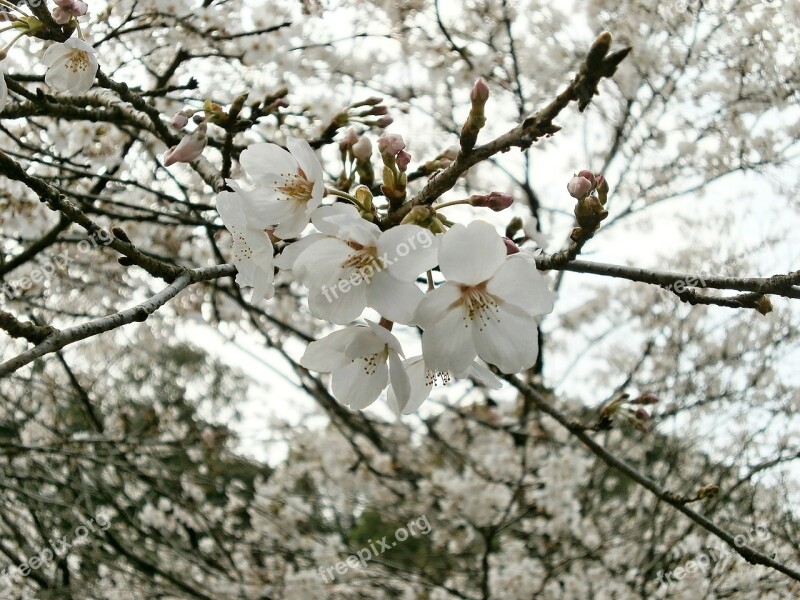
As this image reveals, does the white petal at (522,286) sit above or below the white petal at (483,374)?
above

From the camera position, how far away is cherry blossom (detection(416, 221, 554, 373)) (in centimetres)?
98

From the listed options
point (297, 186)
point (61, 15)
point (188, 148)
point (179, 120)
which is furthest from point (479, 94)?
point (61, 15)

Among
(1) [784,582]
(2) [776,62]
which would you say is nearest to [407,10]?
(2) [776,62]

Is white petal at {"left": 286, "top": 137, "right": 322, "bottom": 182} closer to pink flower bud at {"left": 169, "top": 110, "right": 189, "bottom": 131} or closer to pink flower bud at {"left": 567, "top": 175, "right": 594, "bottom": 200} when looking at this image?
pink flower bud at {"left": 567, "top": 175, "right": 594, "bottom": 200}

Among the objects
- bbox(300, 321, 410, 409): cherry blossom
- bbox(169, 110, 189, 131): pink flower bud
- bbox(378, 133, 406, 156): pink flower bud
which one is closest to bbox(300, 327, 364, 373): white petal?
bbox(300, 321, 410, 409): cherry blossom

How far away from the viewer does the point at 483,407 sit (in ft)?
17.3

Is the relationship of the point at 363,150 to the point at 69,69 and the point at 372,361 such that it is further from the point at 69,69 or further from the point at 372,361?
the point at 69,69

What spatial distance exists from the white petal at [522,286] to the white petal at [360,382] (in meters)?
0.30

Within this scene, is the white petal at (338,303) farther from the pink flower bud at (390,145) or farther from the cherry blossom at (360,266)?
the pink flower bud at (390,145)

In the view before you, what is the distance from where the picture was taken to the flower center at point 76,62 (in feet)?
5.28

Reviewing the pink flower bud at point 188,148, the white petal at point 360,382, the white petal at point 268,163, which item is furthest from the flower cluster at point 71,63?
the white petal at point 360,382

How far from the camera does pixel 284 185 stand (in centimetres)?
119

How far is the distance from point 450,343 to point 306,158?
1.29ft

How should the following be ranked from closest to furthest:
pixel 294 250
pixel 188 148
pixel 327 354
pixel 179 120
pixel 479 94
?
1. pixel 479 94
2. pixel 294 250
3. pixel 327 354
4. pixel 188 148
5. pixel 179 120
